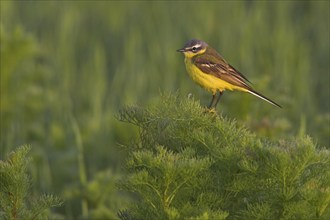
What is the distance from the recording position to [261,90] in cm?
720

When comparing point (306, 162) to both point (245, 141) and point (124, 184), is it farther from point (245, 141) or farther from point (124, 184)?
point (124, 184)

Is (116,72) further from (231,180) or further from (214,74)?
(231,180)

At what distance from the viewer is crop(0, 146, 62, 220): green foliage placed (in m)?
3.57

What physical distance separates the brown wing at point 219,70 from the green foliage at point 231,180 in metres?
2.61

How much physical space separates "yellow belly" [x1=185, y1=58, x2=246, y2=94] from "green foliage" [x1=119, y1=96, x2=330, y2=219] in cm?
257

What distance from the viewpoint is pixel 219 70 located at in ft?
20.6

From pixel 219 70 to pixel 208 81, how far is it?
0.13 m

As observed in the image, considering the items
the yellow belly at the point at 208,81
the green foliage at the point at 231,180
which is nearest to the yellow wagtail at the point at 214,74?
the yellow belly at the point at 208,81

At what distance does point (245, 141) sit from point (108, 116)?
14.9ft

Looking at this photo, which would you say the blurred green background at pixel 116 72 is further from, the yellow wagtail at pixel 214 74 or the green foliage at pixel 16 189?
the green foliage at pixel 16 189

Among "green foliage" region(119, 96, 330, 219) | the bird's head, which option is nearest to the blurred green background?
the bird's head

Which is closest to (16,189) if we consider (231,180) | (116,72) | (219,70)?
(231,180)

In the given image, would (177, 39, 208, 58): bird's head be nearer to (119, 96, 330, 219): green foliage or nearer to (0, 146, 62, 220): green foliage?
(119, 96, 330, 219): green foliage

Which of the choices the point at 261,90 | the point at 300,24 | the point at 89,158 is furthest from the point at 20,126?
the point at 300,24
